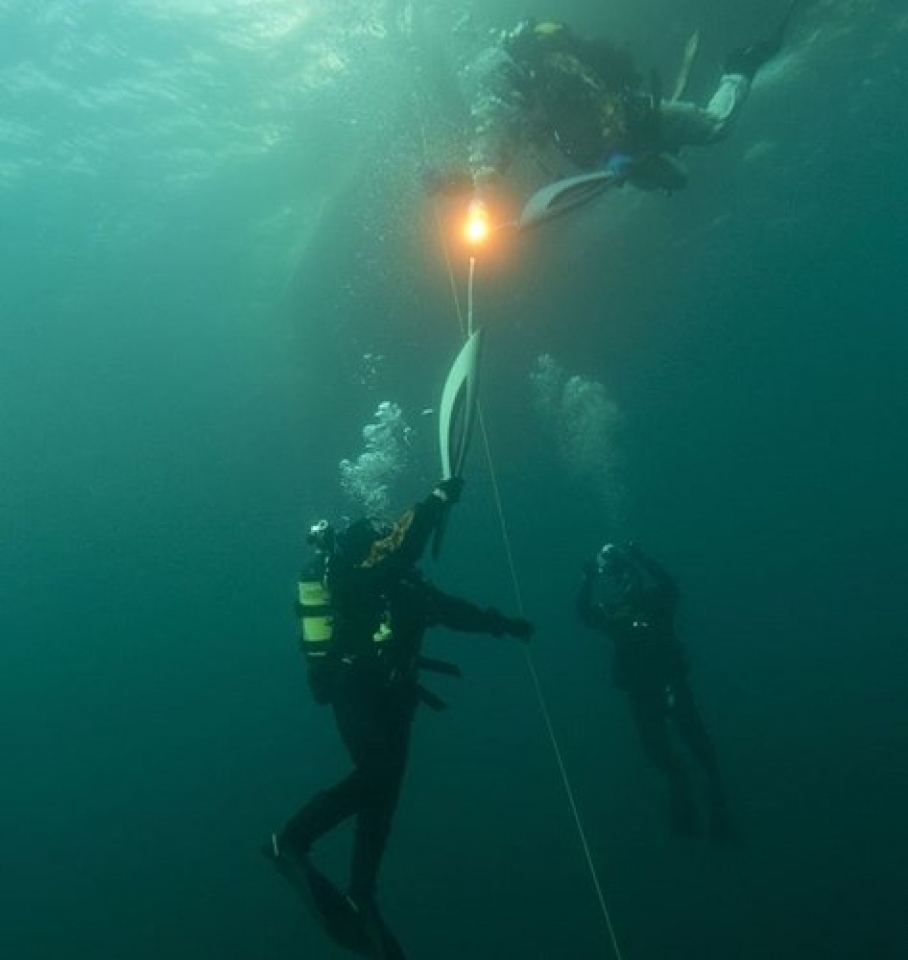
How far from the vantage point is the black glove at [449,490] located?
6.12m

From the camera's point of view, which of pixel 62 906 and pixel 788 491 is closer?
pixel 62 906

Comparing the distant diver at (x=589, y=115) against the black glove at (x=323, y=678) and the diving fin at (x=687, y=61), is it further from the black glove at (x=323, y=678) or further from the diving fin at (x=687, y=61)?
the black glove at (x=323, y=678)

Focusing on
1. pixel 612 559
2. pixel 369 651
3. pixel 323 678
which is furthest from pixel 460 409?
pixel 612 559

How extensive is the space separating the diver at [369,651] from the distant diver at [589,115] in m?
3.24

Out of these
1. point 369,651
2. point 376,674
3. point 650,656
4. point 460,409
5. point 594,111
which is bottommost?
point 650,656

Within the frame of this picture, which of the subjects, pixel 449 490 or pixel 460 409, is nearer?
→ pixel 449 490

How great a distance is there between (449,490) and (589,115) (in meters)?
4.04

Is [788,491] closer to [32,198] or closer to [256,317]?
[256,317]

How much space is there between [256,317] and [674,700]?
1688cm

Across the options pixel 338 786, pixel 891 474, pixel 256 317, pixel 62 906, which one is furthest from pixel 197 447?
pixel 891 474

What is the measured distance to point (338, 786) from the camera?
525cm

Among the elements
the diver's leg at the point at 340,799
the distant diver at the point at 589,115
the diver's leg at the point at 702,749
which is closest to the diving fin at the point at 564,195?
the distant diver at the point at 589,115

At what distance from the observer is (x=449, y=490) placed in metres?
6.20

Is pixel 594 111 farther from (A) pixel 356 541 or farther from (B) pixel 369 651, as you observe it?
(B) pixel 369 651
